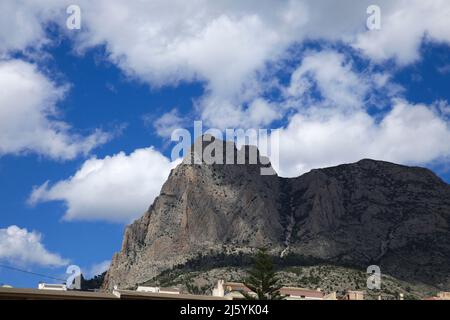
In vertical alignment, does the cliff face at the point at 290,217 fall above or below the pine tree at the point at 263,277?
above

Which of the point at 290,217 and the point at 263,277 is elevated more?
the point at 290,217

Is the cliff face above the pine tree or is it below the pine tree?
above

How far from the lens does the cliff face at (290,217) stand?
149 m

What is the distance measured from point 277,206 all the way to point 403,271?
174 ft

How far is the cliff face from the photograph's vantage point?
14912cm

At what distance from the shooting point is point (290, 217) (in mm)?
170625

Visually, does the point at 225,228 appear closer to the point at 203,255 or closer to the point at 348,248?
the point at 203,255

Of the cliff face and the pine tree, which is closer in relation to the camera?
the pine tree

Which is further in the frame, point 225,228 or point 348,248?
point 225,228

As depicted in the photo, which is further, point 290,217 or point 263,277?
point 290,217

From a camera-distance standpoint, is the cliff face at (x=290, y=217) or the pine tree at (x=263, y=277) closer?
the pine tree at (x=263, y=277)
